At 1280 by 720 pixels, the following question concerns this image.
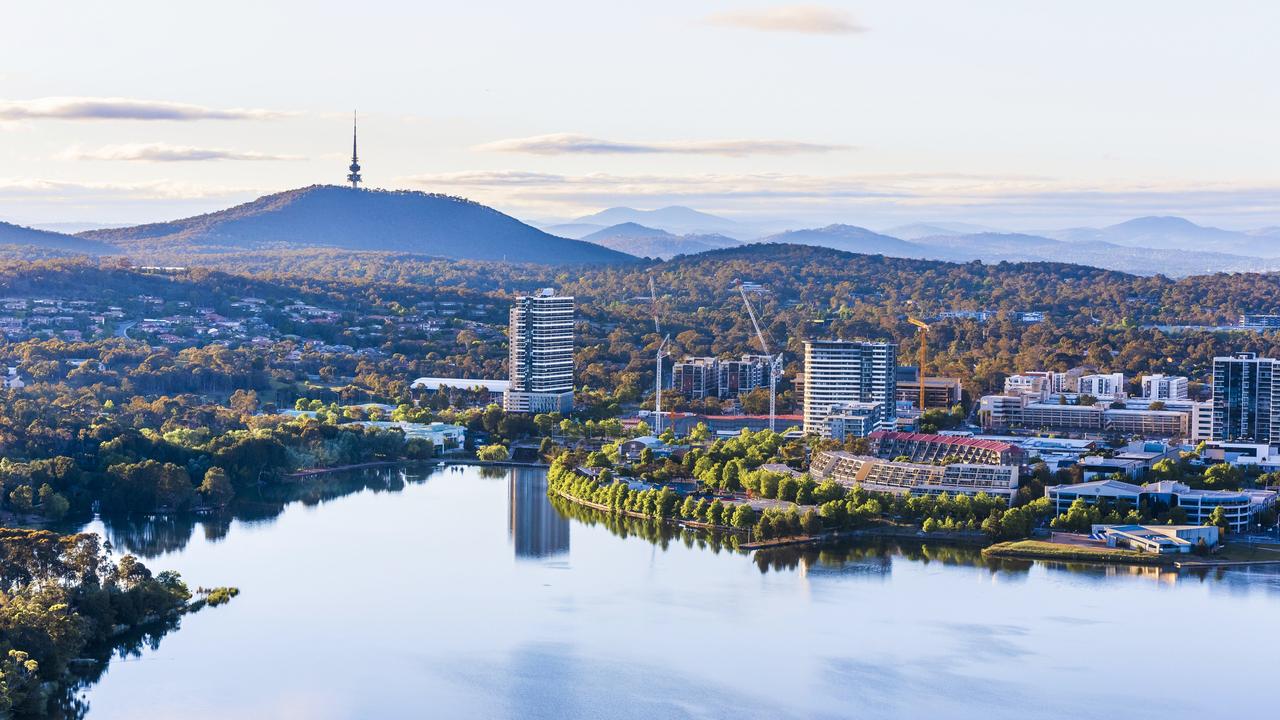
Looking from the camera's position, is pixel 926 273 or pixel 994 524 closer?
pixel 994 524

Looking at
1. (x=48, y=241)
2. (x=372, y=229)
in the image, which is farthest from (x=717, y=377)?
(x=372, y=229)

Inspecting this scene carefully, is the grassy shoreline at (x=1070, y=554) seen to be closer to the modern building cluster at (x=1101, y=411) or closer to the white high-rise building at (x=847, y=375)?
the modern building cluster at (x=1101, y=411)

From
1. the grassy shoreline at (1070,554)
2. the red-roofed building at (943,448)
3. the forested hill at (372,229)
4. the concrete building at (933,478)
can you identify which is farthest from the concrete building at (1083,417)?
the forested hill at (372,229)

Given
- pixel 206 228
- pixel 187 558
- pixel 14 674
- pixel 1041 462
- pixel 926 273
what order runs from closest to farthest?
pixel 14 674, pixel 187 558, pixel 1041 462, pixel 926 273, pixel 206 228

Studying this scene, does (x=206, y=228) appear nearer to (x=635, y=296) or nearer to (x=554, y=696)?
(x=635, y=296)

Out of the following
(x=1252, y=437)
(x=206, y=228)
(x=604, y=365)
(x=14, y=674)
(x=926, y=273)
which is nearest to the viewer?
(x=14, y=674)

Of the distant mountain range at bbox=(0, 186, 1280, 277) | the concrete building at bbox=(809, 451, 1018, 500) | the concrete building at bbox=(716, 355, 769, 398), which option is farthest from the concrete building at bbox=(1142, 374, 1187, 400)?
the distant mountain range at bbox=(0, 186, 1280, 277)

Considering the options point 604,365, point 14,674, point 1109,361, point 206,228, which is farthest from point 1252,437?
point 206,228
